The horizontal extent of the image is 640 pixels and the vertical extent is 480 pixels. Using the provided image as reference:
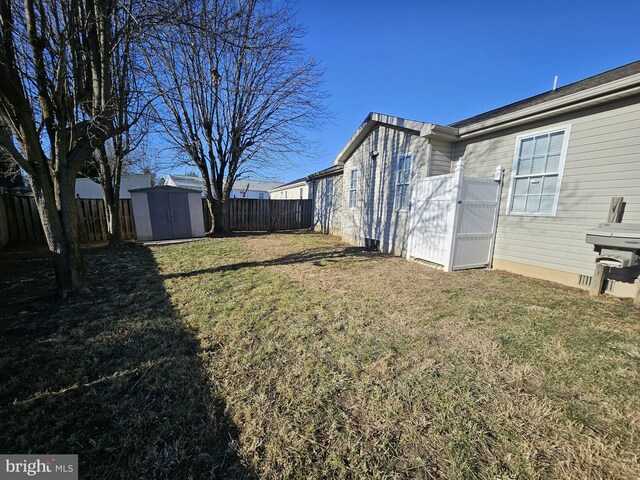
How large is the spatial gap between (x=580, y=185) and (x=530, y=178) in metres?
0.84

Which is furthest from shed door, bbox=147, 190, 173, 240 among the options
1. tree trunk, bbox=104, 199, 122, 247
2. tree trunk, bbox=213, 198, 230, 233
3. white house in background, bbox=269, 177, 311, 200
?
white house in background, bbox=269, 177, 311, 200

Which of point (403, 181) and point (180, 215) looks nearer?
point (403, 181)

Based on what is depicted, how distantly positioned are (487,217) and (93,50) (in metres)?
8.21

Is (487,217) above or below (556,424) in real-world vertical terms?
above

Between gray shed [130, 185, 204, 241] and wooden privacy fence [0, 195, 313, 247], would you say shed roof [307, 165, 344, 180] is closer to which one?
wooden privacy fence [0, 195, 313, 247]

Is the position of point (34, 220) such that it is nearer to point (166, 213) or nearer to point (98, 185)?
point (166, 213)

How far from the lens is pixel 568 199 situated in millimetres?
4832

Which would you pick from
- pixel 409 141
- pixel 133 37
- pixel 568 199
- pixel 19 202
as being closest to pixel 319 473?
pixel 568 199

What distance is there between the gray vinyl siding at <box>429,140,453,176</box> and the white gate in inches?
21.8

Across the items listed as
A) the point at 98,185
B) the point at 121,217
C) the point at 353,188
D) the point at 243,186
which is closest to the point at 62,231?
the point at 121,217

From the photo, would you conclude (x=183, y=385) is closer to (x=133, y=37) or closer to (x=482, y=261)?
(x=133, y=37)

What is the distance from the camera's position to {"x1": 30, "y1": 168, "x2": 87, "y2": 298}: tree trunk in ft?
12.1

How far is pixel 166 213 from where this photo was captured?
1031cm

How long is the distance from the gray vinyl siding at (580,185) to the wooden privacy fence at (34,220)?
1270 cm
